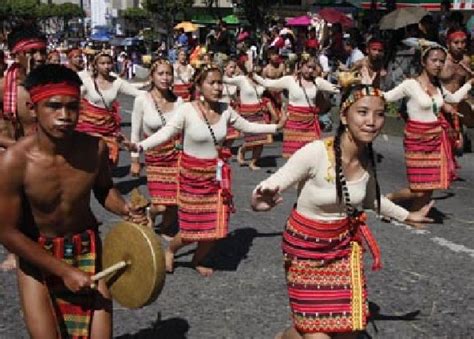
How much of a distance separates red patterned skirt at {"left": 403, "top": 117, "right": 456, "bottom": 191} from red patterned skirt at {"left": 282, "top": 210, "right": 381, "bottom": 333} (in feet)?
12.7

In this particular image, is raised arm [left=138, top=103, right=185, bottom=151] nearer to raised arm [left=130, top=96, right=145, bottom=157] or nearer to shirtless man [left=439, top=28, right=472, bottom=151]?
raised arm [left=130, top=96, right=145, bottom=157]

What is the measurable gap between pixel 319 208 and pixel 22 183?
147 cm

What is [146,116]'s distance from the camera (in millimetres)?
7320

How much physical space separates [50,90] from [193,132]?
2.62 m

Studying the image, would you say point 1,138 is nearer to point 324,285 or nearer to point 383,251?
point 324,285

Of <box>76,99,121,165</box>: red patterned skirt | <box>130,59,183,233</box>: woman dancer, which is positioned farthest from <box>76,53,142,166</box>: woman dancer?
<box>130,59,183,233</box>: woman dancer

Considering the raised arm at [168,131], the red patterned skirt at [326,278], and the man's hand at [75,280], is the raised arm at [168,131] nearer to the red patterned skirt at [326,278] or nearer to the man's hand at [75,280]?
the red patterned skirt at [326,278]

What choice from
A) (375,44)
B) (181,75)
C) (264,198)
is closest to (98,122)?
(375,44)

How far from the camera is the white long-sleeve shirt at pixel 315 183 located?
376 cm

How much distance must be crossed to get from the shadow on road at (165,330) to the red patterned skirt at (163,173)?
2094 mm

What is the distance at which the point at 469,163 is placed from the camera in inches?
452

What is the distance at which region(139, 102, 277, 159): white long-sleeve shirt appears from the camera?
5.80 meters

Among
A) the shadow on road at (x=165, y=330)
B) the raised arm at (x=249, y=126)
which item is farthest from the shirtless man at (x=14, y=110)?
the shadow on road at (x=165, y=330)

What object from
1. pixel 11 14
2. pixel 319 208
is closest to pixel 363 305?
pixel 319 208
